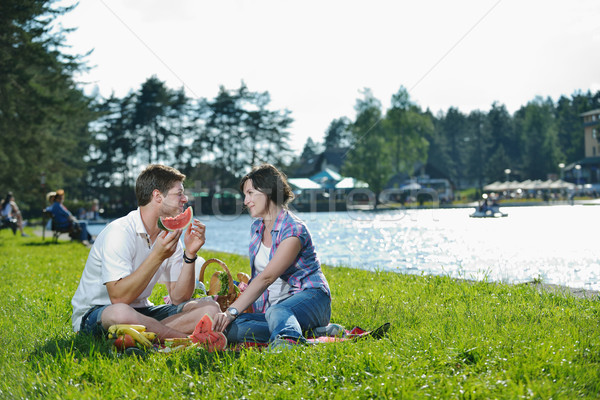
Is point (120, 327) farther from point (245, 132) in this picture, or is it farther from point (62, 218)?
point (245, 132)

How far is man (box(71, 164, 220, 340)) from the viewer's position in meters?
3.64

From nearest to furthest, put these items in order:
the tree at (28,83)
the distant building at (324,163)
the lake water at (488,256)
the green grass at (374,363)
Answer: the green grass at (374,363) → the lake water at (488,256) → the tree at (28,83) → the distant building at (324,163)

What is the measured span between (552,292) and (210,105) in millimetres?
46259

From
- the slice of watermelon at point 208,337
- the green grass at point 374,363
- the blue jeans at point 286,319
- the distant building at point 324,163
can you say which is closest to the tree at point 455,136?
the distant building at point 324,163

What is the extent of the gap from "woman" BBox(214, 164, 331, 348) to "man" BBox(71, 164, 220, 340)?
0.32m

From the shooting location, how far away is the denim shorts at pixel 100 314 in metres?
3.85

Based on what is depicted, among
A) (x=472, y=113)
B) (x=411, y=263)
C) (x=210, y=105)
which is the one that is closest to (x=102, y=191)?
(x=210, y=105)

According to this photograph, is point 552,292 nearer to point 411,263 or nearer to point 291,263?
point 291,263

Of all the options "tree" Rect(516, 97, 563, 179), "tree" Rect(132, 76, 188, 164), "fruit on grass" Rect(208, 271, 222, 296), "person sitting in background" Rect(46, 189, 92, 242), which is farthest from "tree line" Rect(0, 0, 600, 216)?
"tree" Rect(516, 97, 563, 179)

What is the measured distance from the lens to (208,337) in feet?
11.6

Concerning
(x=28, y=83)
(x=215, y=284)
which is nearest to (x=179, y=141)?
(x=28, y=83)

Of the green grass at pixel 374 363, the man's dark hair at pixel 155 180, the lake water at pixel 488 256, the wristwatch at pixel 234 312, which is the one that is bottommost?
the lake water at pixel 488 256

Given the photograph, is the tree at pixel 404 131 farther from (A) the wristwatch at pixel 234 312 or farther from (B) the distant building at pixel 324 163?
(A) the wristwatch at pixel 234 312

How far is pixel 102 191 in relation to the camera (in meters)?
51.1
